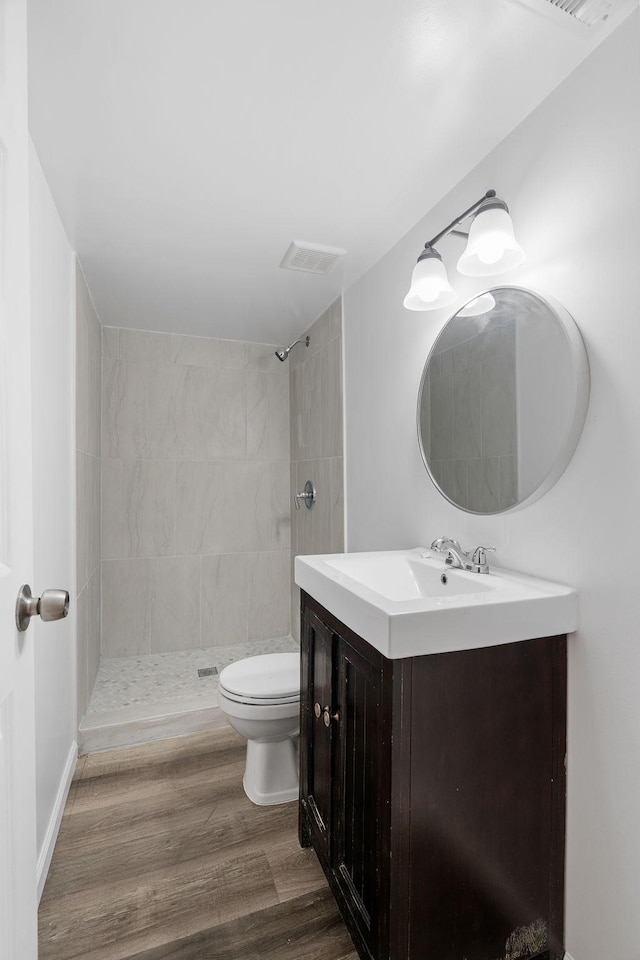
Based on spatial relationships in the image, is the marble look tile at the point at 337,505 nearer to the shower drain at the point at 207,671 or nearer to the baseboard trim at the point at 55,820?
the shower drain at the point at 207,671

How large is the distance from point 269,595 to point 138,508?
108 centimetres

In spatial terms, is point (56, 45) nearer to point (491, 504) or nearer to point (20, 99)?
point (20, 99)

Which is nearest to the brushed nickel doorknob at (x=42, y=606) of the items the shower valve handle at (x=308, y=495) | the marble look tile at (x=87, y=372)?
the marble look tile at (x=87, y=372)

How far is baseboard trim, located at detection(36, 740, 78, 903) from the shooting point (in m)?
1.43

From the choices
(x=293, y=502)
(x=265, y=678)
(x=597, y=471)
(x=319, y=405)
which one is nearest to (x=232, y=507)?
(x=293, y=502)

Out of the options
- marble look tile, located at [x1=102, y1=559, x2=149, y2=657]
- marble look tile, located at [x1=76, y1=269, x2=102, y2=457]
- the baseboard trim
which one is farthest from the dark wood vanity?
marble look tile, located at [x1=102, y1=559, x2=149, y2=657]

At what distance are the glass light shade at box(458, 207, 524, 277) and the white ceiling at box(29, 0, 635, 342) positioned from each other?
0.33 metres

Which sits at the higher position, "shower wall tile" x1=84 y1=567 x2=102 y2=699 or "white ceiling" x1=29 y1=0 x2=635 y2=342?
"white ceiling" x1=29 y1=0 x2=635 y2=342

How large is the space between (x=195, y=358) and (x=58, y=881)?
2.70 meters

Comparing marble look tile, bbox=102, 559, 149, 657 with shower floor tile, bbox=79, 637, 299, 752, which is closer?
shower floor tile, bbox=79, 637, 299, 752

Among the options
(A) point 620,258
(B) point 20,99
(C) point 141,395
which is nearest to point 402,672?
(A) point 620,258

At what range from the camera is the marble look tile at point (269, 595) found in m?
3.40

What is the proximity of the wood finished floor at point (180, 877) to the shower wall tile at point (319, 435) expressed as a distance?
50.0 inches

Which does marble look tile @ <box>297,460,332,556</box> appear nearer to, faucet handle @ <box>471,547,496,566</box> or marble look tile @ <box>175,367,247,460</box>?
marble look tile @ <box>175,367,247,460</box>
